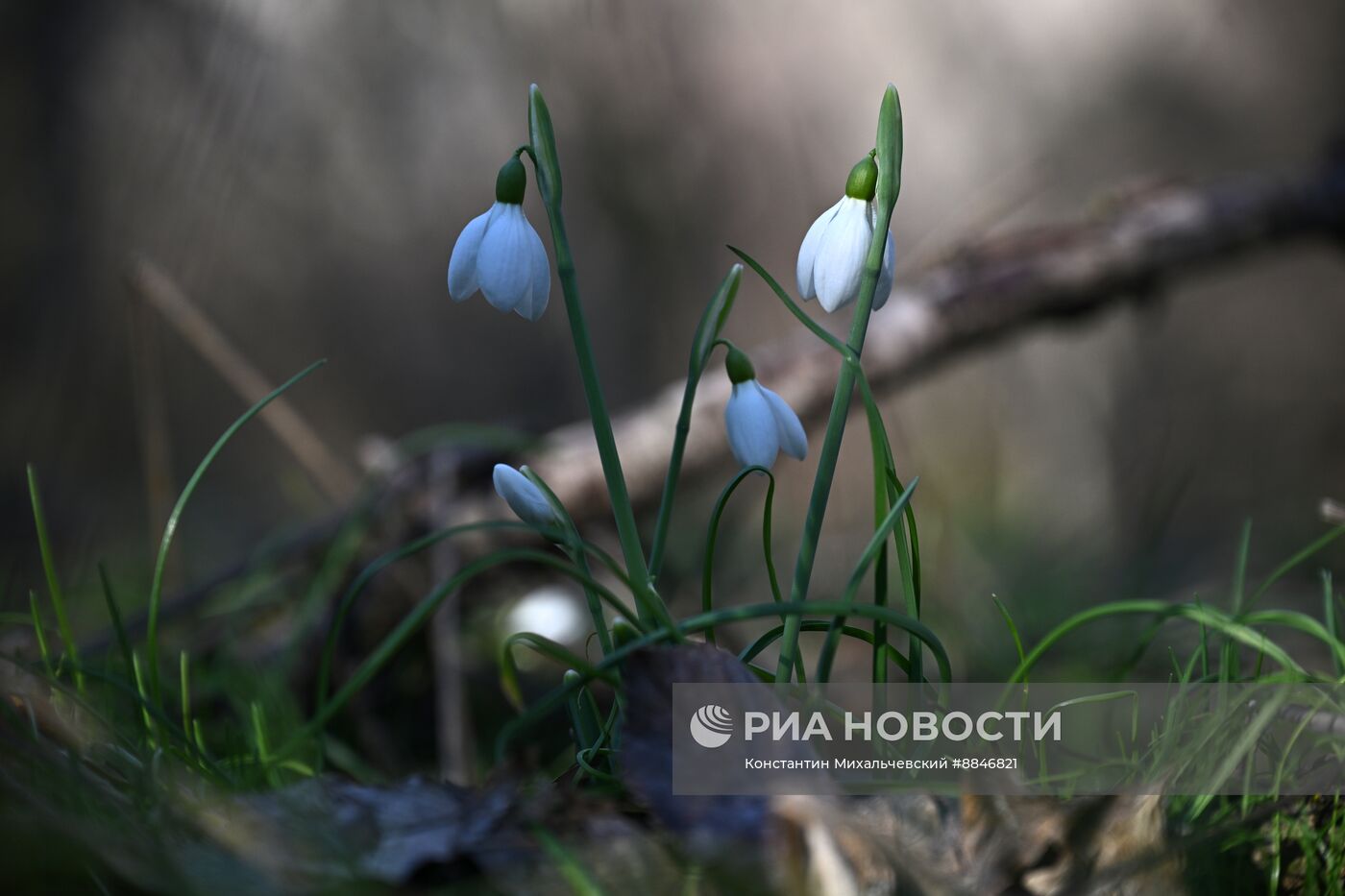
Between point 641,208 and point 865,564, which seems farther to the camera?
point 641,208

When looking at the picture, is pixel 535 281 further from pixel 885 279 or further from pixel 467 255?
pixel 885 279

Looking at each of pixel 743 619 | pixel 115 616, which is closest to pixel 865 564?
A: pixel 743 619

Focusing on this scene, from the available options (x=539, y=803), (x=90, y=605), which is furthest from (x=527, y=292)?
(x=90, y=605)

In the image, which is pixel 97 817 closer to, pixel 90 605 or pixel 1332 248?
pixel 90 605

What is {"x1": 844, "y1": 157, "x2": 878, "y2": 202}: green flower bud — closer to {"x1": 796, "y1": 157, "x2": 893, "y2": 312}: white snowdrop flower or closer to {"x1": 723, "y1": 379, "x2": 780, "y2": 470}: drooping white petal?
{"x1": 796, "y1": 157, "x2": 893, "y2": 312}: white snowdrop flower

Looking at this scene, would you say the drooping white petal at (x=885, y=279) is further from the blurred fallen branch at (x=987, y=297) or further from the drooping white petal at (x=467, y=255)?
the blurred fallen branch at (x=987, y=297)

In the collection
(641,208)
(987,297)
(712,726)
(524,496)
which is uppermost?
(641,208)
